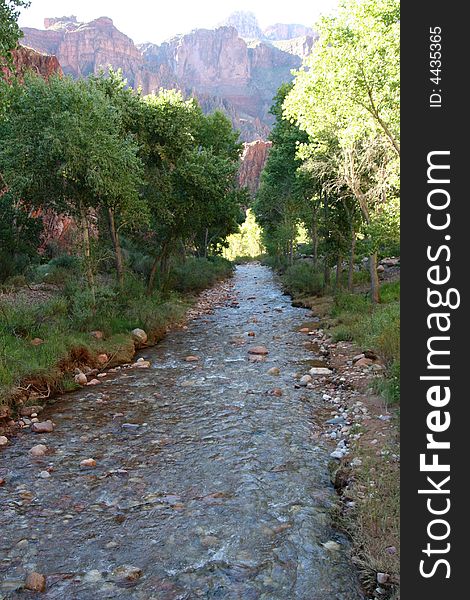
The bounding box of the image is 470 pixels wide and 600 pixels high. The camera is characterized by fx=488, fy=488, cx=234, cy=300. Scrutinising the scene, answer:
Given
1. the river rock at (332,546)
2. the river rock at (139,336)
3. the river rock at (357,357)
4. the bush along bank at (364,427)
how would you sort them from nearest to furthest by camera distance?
1. the bush along bank at (364,427)
2. the river rock at (332,546)
3. the river rock at (357,357)
4. the river rock at (139,336)

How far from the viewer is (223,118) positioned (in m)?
34.8

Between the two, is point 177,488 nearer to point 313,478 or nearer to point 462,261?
point 313,478

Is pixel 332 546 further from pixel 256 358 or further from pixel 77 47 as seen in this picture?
pixel 77 47

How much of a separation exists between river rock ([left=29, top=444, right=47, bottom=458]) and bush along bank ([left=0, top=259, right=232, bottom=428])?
3.83 feet

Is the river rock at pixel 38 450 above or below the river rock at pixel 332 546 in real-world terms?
above

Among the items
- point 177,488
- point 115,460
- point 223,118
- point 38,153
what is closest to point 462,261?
point 177,488

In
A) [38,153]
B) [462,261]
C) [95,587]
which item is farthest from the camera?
[38,153]

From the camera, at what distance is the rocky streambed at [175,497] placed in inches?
197

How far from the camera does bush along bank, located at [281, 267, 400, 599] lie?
5.12m

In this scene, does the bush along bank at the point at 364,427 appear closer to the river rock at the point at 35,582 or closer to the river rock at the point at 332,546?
the river rock at the point at 332,546

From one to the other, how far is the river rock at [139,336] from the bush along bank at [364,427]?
556 centimetres

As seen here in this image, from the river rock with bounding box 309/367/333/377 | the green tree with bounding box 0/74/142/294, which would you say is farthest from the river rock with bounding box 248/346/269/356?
the green tree with bounding box 0/74/142/294

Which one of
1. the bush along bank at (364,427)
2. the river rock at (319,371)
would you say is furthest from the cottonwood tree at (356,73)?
the river rock at (319,371)

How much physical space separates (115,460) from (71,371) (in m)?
5.15
